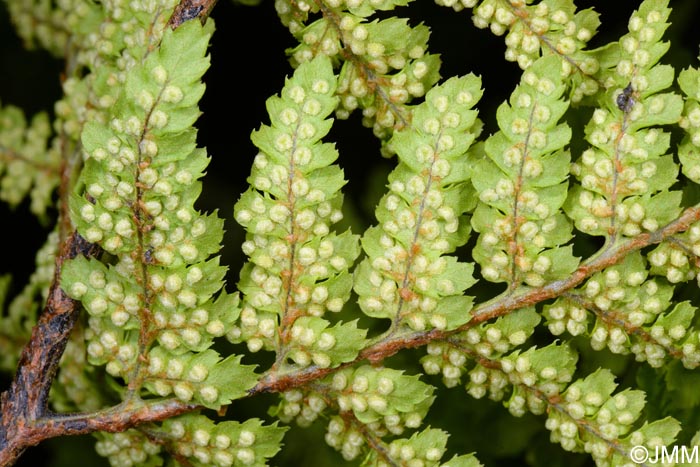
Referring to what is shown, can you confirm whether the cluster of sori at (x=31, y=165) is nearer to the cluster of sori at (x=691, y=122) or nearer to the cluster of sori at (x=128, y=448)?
the cluster of sori at (x=128, y=448)

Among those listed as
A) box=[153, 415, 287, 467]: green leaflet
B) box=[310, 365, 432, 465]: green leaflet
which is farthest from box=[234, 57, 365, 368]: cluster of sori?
box=[153, 415, 287, 467]: green leaflet

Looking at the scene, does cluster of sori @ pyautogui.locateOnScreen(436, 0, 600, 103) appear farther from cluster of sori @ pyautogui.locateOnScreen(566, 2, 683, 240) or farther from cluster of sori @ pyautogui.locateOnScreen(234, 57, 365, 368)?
cluster of sori @ pyautogui.locateOnScreen(234, 57, 365, 368)

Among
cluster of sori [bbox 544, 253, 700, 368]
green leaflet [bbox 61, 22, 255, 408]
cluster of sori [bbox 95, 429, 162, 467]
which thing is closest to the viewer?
green leaflet [bbox 61, 22, 255, 408]

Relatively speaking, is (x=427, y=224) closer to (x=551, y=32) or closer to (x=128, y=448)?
(x=551, y=32)


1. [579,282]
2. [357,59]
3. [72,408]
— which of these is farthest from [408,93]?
[72,408]

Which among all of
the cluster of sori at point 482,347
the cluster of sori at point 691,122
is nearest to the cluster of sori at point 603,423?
the cluster of sori at point 482,347
